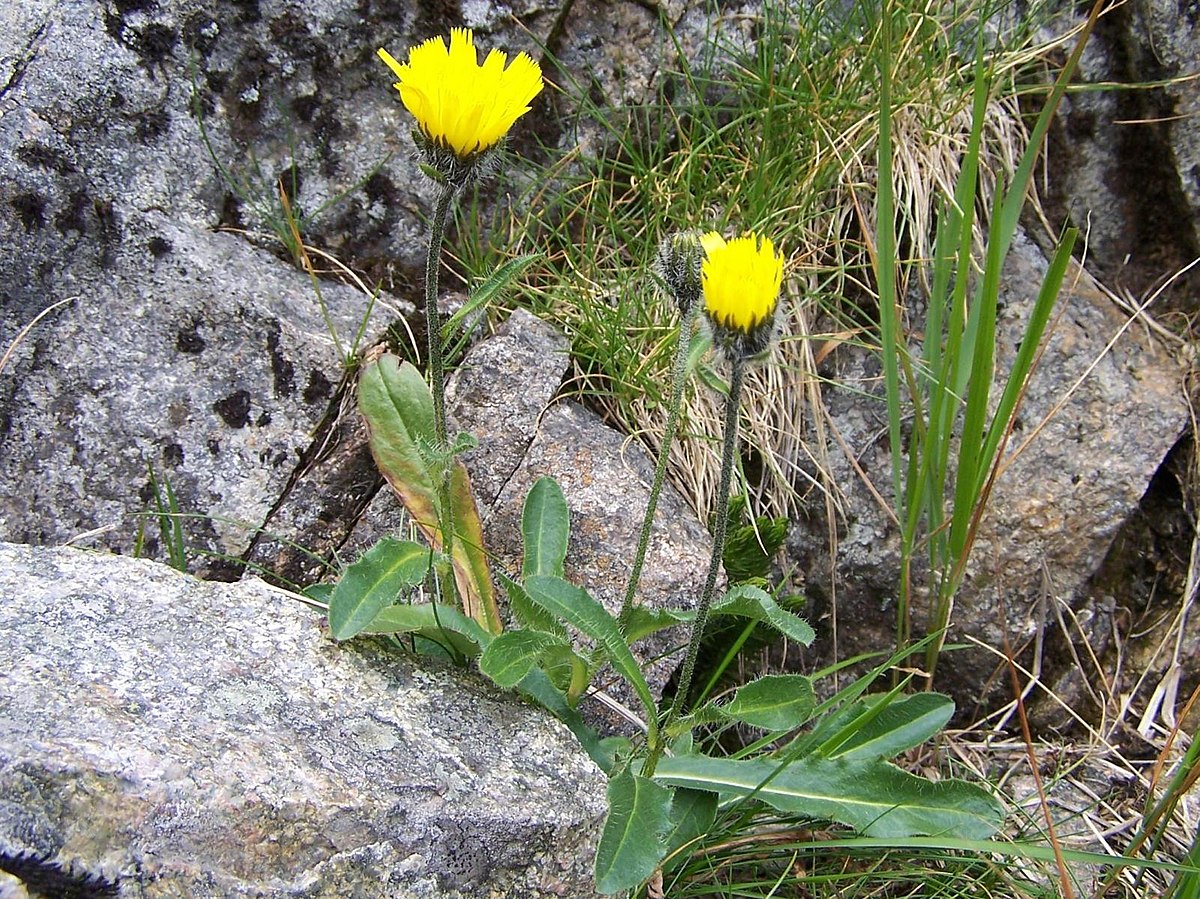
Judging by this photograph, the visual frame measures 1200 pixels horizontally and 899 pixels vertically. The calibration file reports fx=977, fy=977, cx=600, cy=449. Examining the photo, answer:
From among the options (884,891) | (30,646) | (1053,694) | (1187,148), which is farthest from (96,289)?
(1187,148)

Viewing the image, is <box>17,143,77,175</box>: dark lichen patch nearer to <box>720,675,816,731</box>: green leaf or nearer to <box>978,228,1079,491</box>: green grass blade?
<box>720,675,816,731</box>: green leaf

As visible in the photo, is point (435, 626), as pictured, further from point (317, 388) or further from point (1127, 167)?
point (1127, 167)

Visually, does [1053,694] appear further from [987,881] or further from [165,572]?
[165,572]

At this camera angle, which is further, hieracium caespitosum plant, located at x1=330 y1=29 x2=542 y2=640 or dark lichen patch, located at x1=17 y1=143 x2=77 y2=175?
dark lichen patch, located at x1=17 y1=143 x2=77 y2=175

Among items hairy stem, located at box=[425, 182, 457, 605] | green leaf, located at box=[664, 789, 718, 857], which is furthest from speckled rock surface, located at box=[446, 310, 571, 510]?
→ green leaf, located at box=[664, 789, 718, 857]

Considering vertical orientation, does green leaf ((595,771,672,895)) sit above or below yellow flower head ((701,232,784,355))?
below

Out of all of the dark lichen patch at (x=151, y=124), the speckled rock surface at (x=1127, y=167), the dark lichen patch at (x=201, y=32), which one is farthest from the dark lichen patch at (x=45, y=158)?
the speckled rock surface at (x=1127, y=167)

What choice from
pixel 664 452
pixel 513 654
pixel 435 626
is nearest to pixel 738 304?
pixel 664 452
